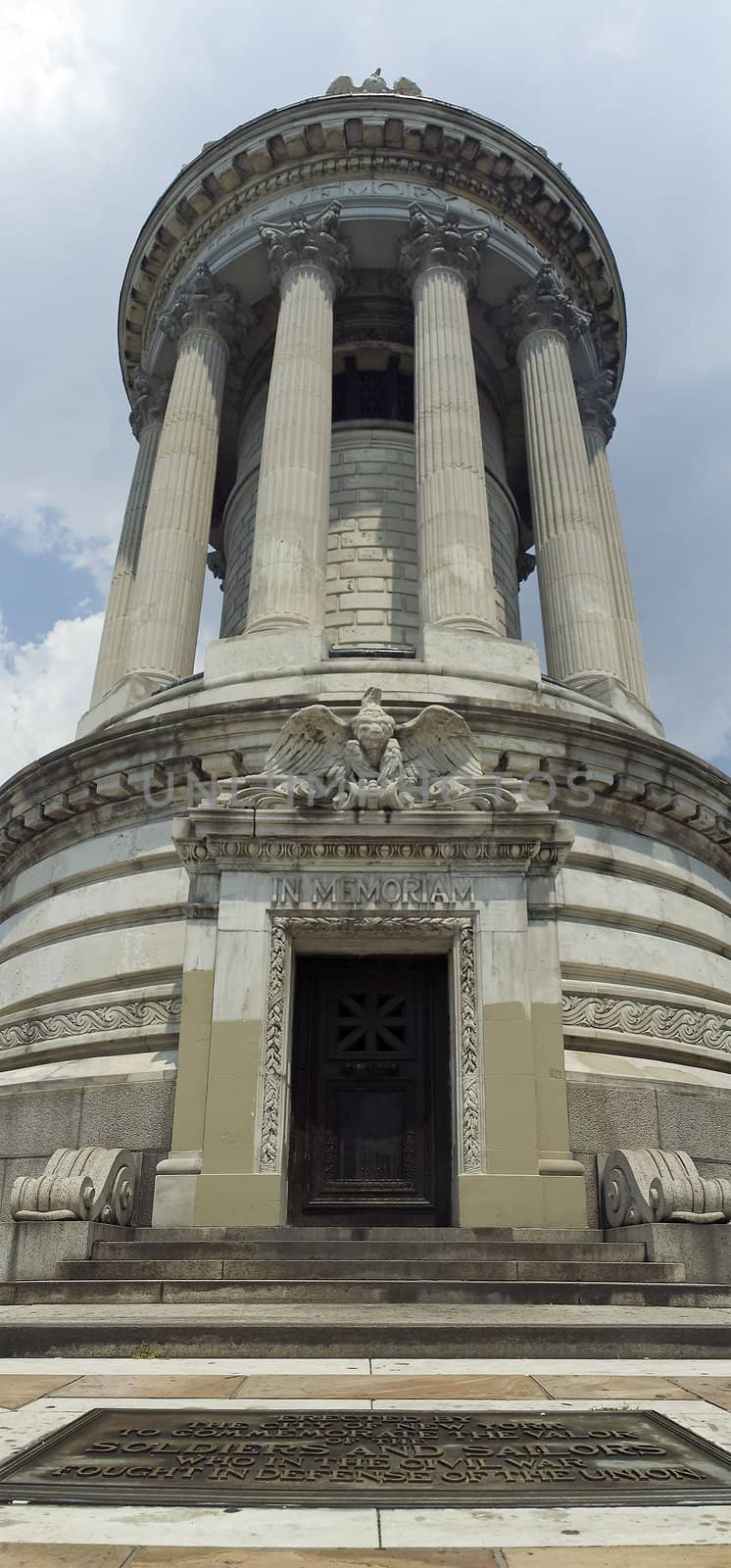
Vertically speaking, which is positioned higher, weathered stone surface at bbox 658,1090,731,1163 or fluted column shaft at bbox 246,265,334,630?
fluted column shaft at bbox 246,265,334,630

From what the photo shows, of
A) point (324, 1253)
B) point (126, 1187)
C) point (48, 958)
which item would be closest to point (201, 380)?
point (48, 958)

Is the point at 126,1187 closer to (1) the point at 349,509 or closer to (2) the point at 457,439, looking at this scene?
(2) the point at 457,439

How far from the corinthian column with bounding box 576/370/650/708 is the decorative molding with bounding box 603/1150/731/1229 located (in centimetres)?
1606

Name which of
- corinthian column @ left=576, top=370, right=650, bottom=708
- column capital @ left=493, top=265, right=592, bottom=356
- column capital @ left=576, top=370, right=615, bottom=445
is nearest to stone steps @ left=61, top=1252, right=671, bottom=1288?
corinthian column @ left=576, top=370, right=650, bottom=708

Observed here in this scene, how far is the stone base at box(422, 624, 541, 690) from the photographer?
2091cm

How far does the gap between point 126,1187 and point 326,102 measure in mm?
29448

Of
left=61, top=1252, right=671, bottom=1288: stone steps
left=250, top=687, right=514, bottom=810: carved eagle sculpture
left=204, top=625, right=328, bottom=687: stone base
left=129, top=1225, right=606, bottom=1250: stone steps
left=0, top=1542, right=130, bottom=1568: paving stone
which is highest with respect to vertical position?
left=204, top=625, right=328, bottom=687: stone base

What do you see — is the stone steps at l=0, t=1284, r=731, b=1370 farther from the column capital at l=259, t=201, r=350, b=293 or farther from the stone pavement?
the column capital at l=259, t=201, r=350, b=293

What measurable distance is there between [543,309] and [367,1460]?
3129cm

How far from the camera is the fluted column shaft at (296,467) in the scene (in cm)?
2288

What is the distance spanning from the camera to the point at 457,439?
2533 cm

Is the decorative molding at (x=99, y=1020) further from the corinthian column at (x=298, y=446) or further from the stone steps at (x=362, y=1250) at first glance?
the corinthian column at (x=298, y=446)

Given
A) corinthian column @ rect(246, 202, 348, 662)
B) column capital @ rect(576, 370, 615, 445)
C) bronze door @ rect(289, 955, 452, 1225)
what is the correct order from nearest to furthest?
1. bronze door @ rect(289, 955, 452, 1225)
2. corinthian column @ rect(246, 202, 348, 662)
3. column capital @ rect(576, 370, 615, 445)

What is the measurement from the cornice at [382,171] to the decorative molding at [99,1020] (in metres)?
25.1
